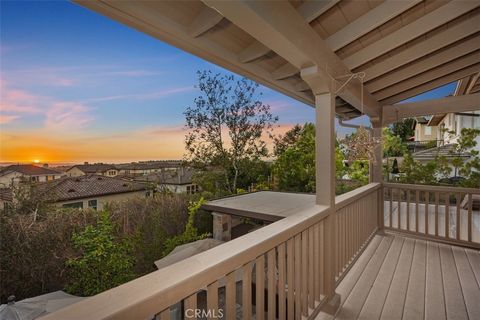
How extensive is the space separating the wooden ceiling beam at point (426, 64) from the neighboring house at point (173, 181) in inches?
187

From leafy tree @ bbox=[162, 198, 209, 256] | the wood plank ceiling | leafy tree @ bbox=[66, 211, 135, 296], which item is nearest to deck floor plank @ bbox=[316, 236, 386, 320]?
the wood plank ceiling

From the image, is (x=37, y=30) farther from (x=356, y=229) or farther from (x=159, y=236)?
(x=356, y=229)

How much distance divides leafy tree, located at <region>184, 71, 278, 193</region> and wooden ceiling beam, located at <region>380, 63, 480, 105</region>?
17.9 feet

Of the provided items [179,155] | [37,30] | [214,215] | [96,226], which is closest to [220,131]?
[179,155]

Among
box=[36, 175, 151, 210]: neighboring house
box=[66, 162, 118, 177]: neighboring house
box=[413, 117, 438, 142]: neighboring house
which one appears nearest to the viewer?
box=[36, 175, 151, 210]: neighboring house

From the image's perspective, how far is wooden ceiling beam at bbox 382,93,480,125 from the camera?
344 centimetres

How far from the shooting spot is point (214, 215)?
220 inches

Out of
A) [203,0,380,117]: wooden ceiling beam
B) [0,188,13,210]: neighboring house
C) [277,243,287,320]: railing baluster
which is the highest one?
[203,0,380,117]: wooden ceiling beam

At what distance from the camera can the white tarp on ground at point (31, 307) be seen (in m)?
2.26

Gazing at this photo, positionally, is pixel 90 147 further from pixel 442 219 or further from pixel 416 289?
pixel 442 219

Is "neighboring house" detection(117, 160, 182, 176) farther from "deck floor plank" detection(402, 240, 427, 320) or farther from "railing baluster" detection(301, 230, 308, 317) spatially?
"deck floor plank" detection(402, 240, 427, 320)

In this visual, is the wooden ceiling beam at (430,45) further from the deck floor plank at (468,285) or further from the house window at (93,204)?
the house window at (93,204)

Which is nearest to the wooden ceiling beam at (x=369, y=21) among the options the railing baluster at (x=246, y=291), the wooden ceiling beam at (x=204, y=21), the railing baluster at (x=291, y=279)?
the wooden ceiling beam at (x=204, y=21)

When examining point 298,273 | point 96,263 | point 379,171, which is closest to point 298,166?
point 379,171
